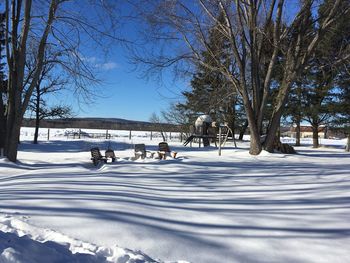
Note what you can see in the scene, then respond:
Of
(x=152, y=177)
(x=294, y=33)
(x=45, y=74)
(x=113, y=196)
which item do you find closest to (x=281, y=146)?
(x=294, y=33)

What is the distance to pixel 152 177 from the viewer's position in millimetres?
8688

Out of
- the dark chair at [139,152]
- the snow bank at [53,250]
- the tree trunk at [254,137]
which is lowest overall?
the snow bank at [53,250]

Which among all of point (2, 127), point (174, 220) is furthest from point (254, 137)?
point (174, 220)

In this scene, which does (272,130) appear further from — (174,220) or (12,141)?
(174,220)

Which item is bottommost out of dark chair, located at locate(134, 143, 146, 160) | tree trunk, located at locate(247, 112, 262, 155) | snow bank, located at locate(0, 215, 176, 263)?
snow bank, located at locate(0, 215, 176, 263)

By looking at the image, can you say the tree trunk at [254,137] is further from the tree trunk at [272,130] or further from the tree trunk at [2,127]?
the tree trunk at [2,127]

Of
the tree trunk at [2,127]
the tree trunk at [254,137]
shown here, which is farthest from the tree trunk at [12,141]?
the tree trunk at [254,137]

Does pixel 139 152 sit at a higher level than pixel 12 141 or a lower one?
lower

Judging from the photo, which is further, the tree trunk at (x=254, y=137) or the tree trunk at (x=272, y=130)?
the tree trunk at (x=272, y=130)

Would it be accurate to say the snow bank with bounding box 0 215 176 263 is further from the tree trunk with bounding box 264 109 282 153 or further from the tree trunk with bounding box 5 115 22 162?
the tree trunk with bounding box 264 109 282 153

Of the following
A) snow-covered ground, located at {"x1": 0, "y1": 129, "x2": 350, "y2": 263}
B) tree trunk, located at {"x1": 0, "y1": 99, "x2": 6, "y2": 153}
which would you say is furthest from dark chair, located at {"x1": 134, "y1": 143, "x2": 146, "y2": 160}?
snow-covered ground, located at {"x1": 0, "y1": 129, "x2": 350, "y2": 263}

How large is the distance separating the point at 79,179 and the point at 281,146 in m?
11.3

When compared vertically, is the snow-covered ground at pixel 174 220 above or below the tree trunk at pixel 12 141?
below

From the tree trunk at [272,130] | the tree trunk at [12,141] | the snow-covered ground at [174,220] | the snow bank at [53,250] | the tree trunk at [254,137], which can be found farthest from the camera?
the tree trunk at [272,130]
